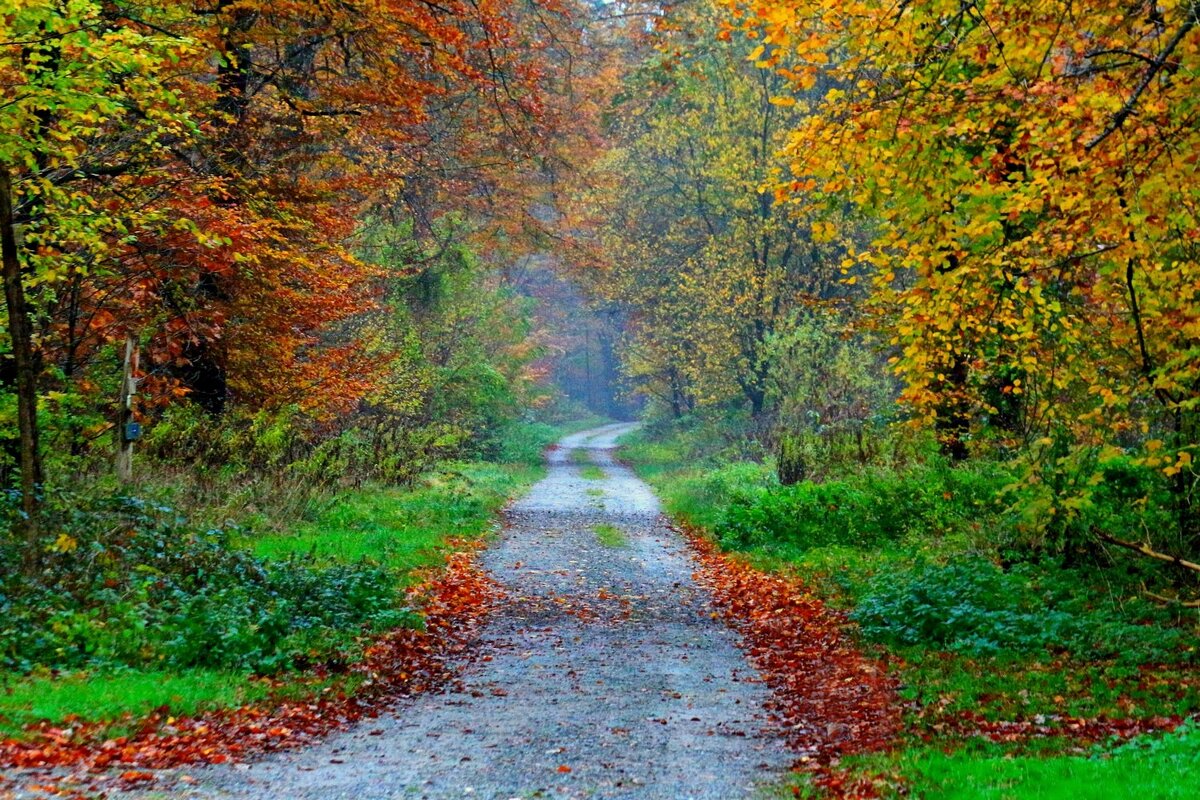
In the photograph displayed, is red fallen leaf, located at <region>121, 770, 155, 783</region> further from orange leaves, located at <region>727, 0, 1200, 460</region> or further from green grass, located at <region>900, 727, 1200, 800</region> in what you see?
orange leaves, located at <region>727, 0, 1200, 460</region>

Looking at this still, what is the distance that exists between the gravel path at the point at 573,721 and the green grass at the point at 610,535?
10.4 ft

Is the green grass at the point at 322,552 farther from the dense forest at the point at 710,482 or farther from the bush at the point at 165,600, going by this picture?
the bush at the point at 165,600

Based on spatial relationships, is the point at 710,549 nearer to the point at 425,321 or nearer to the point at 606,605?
the point at 606,605

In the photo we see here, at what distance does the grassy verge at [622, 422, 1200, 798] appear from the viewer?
18.4 feet

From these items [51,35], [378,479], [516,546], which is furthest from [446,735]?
[378,479]

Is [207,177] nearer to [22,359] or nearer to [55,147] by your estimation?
[55,147]

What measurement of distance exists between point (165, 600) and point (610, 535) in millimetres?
10554

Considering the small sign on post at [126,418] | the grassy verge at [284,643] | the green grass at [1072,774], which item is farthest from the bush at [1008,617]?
the small sign on post at [126,418]

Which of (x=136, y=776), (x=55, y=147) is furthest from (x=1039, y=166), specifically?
(x=55, y=147)

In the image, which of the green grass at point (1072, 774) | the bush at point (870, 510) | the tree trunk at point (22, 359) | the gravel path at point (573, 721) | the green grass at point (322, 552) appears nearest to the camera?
the green grass at point (1072, 774)

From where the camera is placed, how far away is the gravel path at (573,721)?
6082 mm

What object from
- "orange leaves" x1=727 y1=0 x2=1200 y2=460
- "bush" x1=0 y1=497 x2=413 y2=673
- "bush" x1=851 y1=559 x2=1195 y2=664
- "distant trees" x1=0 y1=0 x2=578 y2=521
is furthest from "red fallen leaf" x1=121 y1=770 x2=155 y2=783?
"bush" x1=851 y1=559 x2=1195 y2=664

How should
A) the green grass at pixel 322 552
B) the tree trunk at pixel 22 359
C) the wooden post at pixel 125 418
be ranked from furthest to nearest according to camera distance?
the wooden post at pixel 125 418 < the tree trunk at pixel 22 359 < the green grass at pixel 322 552

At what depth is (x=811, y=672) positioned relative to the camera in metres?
9.10
